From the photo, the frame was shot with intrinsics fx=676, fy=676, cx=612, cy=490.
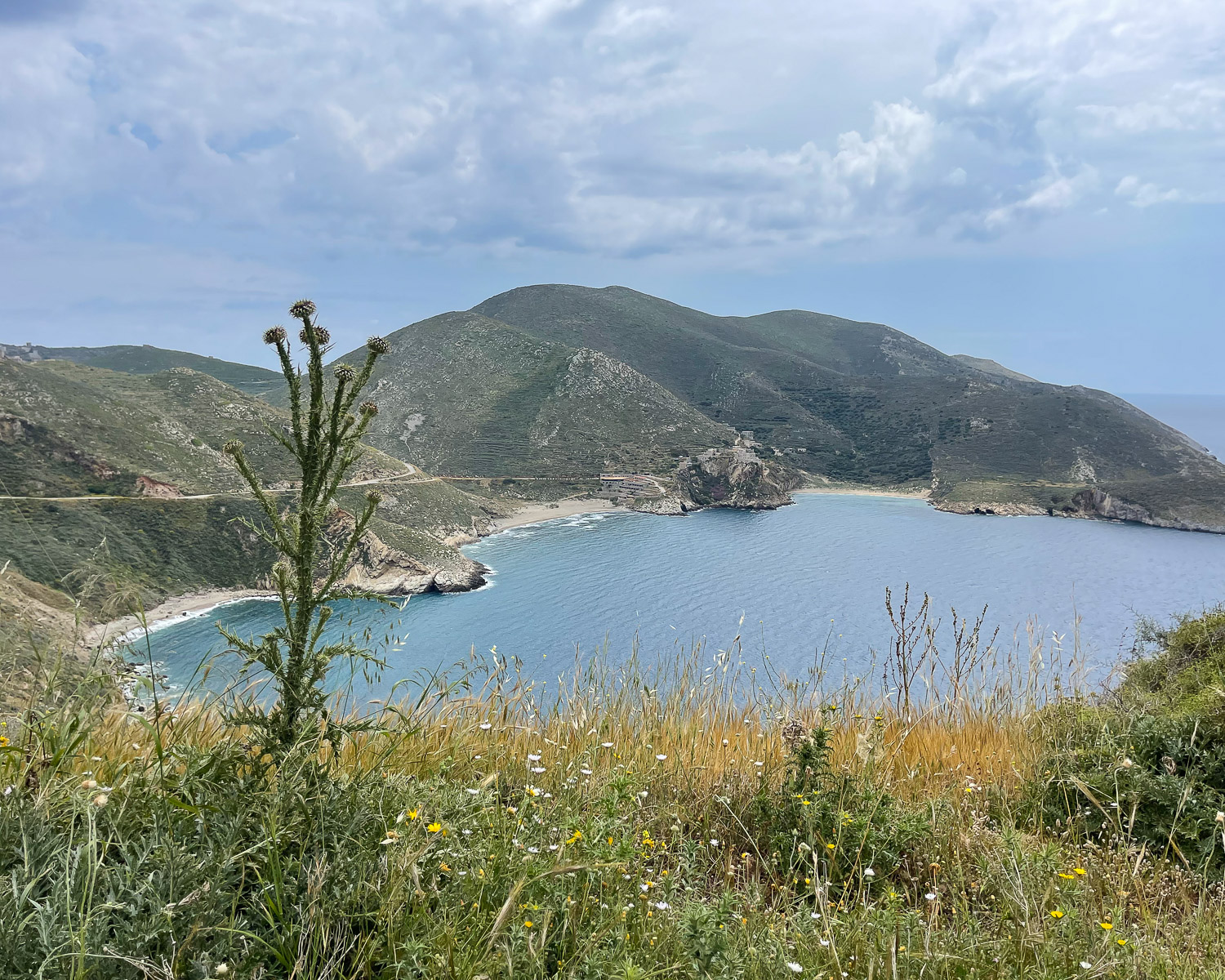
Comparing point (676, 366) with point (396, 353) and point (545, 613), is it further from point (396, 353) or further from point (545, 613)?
point (545, 613)

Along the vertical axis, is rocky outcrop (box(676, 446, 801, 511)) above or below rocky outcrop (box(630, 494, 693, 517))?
above

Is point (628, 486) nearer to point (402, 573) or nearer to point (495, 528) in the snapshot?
point (495, 528)

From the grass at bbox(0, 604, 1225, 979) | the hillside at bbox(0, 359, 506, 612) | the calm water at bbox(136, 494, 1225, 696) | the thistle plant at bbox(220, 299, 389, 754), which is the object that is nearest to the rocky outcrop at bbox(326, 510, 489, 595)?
the hillside at bbox(0, 359, 506, 612)

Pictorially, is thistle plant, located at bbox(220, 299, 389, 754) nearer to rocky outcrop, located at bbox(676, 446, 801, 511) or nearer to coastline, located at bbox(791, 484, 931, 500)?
rocky outcrop, located at bbox(676, 446, 801, 511)

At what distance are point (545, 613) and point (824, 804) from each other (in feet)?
151

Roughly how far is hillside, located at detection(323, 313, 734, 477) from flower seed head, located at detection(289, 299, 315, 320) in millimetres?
90388

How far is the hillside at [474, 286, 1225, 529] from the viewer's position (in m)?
86.3

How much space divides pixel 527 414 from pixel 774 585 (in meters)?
57.9

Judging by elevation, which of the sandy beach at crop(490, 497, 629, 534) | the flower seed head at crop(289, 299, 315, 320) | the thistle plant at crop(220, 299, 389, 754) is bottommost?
the sandy beach at crop(490, 497, 629, 534)

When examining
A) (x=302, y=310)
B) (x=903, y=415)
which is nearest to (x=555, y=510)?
(x=903, y=415)

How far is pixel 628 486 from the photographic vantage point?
8956 cm

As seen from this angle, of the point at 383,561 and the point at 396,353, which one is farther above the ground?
the point at 396,353

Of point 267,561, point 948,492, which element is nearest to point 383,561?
point 267,561

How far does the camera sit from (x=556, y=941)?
186cm
